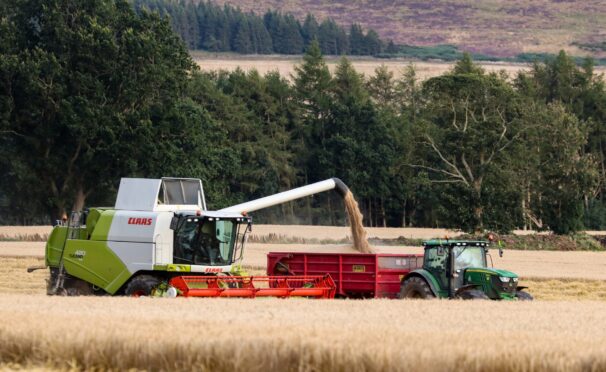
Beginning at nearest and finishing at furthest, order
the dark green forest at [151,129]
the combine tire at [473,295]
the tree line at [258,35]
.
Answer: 1. the combine tire at [473,295]
2. the dark green forest at [151,129]
3. the tree line at [258,35]

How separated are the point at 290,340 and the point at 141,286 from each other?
39.6 feet

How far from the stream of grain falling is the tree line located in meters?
134

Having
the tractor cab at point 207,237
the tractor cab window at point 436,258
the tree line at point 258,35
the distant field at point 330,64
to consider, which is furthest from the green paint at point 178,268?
the tree line at point 258,35

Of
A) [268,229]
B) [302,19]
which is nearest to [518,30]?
[302,19]

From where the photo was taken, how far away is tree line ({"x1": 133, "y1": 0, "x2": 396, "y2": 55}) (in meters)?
165

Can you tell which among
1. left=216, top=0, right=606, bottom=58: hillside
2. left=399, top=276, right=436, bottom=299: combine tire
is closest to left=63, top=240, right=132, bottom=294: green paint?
left=399, top=276, right=436, bottom=299: combine tire

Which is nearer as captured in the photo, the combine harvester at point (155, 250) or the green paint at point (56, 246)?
the combine harvester at point (155, 250)

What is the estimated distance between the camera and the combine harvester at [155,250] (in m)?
24.7

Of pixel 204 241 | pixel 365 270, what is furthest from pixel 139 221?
pixel 365 270

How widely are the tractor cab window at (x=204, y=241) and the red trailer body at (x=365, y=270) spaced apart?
8.97 ft

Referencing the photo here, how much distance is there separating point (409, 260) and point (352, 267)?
130cm

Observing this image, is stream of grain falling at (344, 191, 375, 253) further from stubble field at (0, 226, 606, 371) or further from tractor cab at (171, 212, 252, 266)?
stubble field at (0, 226, 606, 371)

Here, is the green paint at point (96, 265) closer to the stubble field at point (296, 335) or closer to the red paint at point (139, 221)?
the red paint at point (139, 221)

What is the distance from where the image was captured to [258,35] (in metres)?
164
